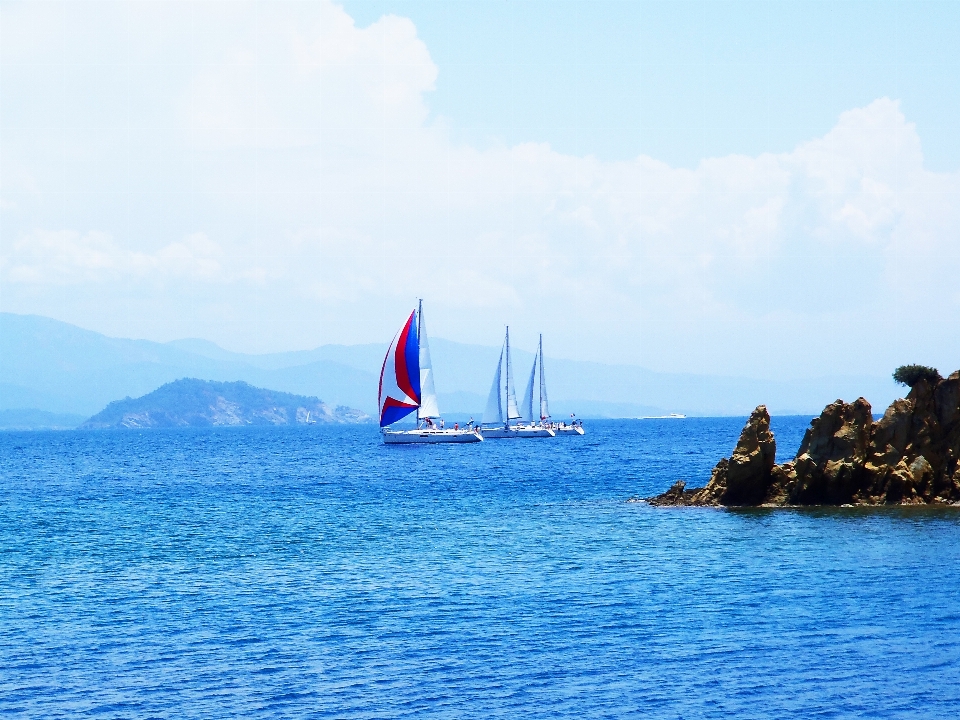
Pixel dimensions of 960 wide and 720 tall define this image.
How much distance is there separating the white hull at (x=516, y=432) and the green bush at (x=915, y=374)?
363 ft

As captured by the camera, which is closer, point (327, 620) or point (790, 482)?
point (327, 620)

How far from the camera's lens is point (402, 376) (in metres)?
142

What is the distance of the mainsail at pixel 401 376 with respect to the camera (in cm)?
13900

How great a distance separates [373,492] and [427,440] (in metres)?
73.5

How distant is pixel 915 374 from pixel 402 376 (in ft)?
283

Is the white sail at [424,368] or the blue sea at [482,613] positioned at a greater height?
the white sail at [424,368]

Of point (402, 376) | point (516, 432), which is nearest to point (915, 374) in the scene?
point (402, 376)

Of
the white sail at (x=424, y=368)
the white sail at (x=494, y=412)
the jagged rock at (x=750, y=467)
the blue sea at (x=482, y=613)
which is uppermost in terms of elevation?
the white sail at (x=424, y=368)

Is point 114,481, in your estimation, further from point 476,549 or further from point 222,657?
point 222,657

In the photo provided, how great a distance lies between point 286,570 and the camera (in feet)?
148

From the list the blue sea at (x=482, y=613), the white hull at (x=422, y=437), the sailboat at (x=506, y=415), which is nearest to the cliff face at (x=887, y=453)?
the blue sea at (x=482, y=613)

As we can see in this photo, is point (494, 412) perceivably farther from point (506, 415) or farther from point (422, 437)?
point (422, 437)

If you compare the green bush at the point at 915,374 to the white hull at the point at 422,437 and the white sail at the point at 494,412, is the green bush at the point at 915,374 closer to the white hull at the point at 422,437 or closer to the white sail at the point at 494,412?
the white hull at the point at 422,437

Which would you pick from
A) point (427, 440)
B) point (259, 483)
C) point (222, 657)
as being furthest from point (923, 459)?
point (427, 440)
